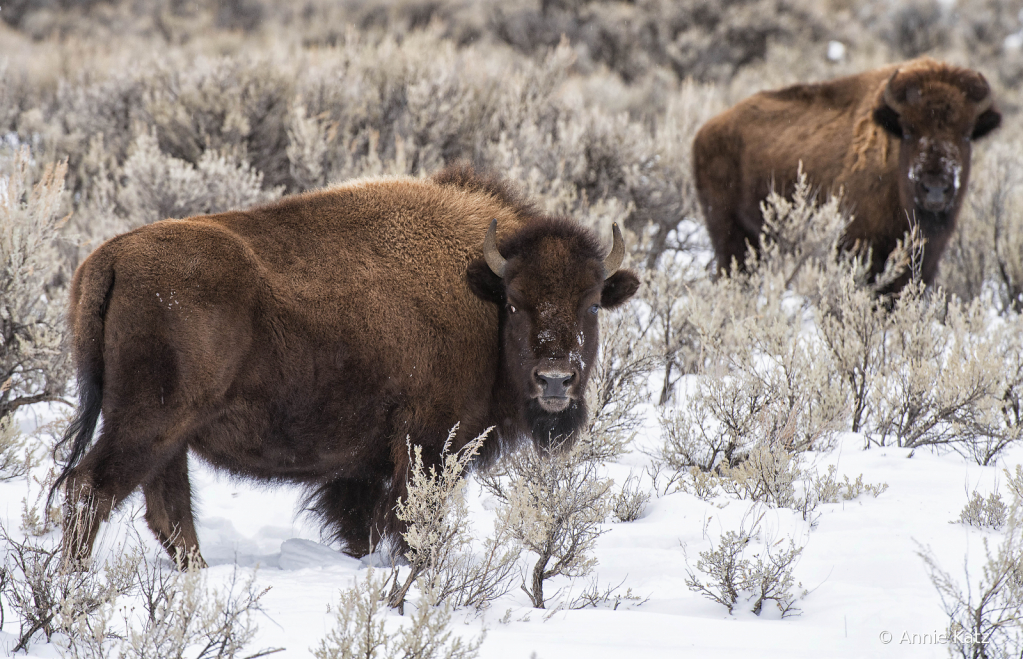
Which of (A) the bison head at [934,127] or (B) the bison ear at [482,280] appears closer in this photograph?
(B) the bison ear at [482,280]

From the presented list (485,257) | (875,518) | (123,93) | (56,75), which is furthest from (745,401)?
(56,75)

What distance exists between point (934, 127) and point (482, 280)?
4826mm

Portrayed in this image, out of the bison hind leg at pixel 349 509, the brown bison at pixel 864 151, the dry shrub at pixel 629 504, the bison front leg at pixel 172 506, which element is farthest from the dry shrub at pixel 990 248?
the bison front leg at pixel 172 506

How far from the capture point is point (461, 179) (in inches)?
182

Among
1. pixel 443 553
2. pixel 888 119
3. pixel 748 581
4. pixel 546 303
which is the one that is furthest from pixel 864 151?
pixel 443 553

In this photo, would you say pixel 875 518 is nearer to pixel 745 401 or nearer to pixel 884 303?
pixel 745 401

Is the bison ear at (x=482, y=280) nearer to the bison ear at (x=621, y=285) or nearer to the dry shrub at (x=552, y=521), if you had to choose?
the bison ear at (x=621, y=285)

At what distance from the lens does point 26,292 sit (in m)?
4.96

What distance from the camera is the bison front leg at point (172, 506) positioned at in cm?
378

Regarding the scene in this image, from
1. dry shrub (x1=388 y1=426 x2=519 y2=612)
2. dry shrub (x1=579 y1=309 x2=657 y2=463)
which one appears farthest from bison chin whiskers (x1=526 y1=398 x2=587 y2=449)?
dry shrub (x1=388 y1=426 x2=519 y2=612)

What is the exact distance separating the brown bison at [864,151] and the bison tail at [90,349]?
5791 mm

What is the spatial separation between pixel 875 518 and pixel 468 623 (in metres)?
2.12

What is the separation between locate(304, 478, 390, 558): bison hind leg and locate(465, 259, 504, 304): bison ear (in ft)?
3.35

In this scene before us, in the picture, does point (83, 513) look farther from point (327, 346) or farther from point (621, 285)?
point (621, 285)
